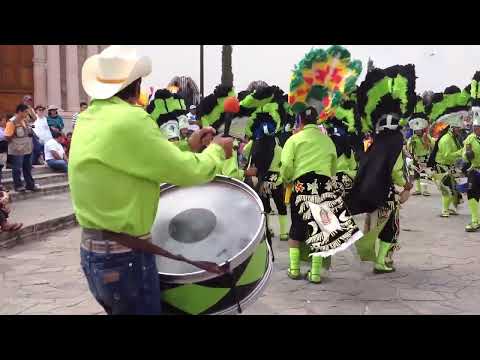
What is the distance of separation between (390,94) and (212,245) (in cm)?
355

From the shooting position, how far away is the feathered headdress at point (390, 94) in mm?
5688

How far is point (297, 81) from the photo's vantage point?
5578 millimetres

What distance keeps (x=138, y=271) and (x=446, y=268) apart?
16.1 feet

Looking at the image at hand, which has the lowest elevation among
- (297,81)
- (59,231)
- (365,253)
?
(59,231)

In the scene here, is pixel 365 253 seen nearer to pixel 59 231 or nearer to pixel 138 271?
pixel 138 271

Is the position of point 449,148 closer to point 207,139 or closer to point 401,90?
point 401,90

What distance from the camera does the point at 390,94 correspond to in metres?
5.71

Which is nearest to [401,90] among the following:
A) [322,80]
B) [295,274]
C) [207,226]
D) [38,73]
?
[322,80]

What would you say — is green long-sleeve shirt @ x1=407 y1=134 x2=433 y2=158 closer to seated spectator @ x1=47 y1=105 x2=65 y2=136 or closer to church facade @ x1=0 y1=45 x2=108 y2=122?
seated spectator @ x1=47 y1=105 x2=65 y2=136

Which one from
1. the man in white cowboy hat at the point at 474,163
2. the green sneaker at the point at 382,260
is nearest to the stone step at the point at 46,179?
the green sneaker at the point at 382,260

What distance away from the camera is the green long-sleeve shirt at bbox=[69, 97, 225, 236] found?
2279mm

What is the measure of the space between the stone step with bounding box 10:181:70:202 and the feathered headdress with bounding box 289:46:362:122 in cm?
668

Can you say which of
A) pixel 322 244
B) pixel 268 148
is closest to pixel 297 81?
pixel 322 244

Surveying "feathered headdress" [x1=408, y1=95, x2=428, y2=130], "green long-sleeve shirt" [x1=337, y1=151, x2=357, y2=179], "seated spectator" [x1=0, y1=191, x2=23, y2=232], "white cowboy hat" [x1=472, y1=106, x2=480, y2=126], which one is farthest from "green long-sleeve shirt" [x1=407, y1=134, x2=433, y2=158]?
"seated spectator" [x1=0, y1=191, x2=23, y2=232]
